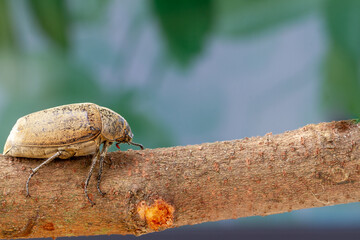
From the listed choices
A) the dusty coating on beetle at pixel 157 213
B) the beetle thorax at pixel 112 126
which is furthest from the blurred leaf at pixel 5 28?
the dusty coating on beetle at pixel 157 213

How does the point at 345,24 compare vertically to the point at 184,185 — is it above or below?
above

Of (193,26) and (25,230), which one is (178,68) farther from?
(25,230)

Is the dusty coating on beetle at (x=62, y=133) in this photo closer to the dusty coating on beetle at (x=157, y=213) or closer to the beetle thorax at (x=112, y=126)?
the beetle thorax at (x=112, y=126)

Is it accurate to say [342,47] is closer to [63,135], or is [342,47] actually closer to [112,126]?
[112,126]

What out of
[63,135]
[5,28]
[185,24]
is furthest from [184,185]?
[5,28]

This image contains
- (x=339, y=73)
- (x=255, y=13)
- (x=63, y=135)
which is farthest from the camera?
(x=255, y=13)

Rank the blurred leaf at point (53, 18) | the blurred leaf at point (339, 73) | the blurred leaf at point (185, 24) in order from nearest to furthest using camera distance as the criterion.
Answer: the blurred leaf at point (339, 73) < the blurred leaf at point (185, 24) < the blurred leaf at point (53, 18)
